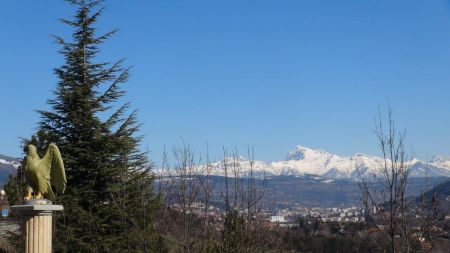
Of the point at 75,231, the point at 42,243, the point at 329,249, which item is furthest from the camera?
the point at 329,249

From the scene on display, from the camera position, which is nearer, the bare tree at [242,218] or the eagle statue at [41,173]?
the eagle statue at [41,173]

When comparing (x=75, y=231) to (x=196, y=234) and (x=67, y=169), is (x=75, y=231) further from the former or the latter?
(x=196, y=234)

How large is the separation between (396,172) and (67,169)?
472 inches

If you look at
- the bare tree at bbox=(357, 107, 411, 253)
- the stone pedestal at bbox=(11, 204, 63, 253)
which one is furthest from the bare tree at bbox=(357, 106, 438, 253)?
the stone pedestal at bbox=(11, 204, 63, 253)

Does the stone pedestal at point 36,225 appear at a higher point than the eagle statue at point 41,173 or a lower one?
lower

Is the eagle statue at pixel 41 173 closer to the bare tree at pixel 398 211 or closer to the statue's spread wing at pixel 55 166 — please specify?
the statue's spread wing at pixel 55 166

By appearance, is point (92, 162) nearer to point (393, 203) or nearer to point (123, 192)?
point (123, 192)

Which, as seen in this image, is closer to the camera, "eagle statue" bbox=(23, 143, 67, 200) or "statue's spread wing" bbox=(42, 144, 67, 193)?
"eagle statue" bbox=(23, 143, 67, 200)

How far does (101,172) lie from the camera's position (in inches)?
712

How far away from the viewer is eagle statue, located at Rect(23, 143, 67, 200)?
1099 centimetres

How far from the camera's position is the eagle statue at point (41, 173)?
36.1 ft

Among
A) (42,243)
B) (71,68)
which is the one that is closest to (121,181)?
(71,68)

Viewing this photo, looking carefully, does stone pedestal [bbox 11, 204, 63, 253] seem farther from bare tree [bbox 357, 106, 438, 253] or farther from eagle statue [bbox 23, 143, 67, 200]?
bare tree [bbox 357, 106, 438, 253]

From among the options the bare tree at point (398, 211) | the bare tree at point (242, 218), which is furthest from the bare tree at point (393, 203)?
the bare tree at point (242, 218)
